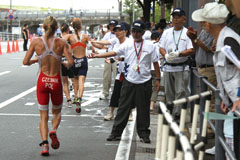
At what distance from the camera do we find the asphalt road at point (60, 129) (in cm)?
780

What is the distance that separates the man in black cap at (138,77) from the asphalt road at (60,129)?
0.50 metres

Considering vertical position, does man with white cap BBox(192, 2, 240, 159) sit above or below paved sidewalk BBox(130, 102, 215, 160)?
above

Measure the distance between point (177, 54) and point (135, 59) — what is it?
1230mm

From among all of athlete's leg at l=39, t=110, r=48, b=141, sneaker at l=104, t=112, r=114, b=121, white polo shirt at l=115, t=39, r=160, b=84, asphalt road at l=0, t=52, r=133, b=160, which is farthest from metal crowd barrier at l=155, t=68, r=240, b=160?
sneaker at l=104, t=112, r=114, b=121

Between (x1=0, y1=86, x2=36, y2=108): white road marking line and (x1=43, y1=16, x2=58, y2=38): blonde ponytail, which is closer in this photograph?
(x1=43, y1=16, x2=58, y2=38): blonde ponytail

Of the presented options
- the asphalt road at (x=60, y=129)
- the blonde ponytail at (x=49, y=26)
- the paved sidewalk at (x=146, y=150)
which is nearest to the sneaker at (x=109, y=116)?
the asphalt road at (x=60, y=129)

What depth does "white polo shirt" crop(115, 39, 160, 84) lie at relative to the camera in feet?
27.6

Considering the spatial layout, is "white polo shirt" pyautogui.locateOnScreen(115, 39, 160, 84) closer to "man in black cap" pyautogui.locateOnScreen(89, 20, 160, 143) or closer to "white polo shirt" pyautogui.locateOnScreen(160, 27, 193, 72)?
"man in black cap" pyautogui.locateOnScreen(89, 20, 160, 143)

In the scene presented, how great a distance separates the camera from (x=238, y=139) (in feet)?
15.0

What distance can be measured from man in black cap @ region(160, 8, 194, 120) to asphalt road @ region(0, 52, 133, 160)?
1395mm

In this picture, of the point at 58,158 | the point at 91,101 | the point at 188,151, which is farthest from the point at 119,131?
the point at 188,151

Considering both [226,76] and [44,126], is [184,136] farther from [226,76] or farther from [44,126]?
[44,126]

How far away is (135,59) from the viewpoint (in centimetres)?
844

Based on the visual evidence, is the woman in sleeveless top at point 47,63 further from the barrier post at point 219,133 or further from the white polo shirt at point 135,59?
the barrier post at point 219,133
